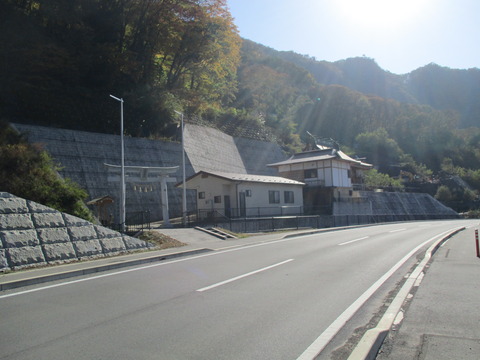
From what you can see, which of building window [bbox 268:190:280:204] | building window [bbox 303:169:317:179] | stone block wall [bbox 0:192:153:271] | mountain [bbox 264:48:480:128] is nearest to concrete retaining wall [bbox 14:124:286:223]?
building window [bbox 268:190:280:204]

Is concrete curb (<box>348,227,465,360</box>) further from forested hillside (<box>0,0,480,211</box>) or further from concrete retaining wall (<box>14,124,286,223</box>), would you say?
forested hillside (<box>0,0,480,211</box>)

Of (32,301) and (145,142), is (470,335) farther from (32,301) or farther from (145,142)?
(145,142)

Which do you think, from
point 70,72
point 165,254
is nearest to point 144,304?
point 165,254

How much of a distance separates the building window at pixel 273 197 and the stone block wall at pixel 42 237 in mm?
20116

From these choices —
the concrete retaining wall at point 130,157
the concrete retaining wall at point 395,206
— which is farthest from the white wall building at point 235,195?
the concrete retaining wall at point 395,206

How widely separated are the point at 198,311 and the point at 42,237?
8.43m

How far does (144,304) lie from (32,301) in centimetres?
248

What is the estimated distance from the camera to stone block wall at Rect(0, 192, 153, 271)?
11.6m

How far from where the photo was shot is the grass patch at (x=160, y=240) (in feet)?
57.7

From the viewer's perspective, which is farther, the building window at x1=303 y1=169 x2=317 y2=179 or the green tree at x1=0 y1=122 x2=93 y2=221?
the building window at x1=303 y1=169 x2=317 y2=179

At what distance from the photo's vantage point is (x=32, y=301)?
25.3ft

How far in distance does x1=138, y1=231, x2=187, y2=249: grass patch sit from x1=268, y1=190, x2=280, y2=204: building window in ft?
52.1

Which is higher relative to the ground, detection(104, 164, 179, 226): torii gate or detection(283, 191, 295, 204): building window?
detection(104, 164, 179, 226): torii gate

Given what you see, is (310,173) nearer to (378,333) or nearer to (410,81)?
(378,333)
